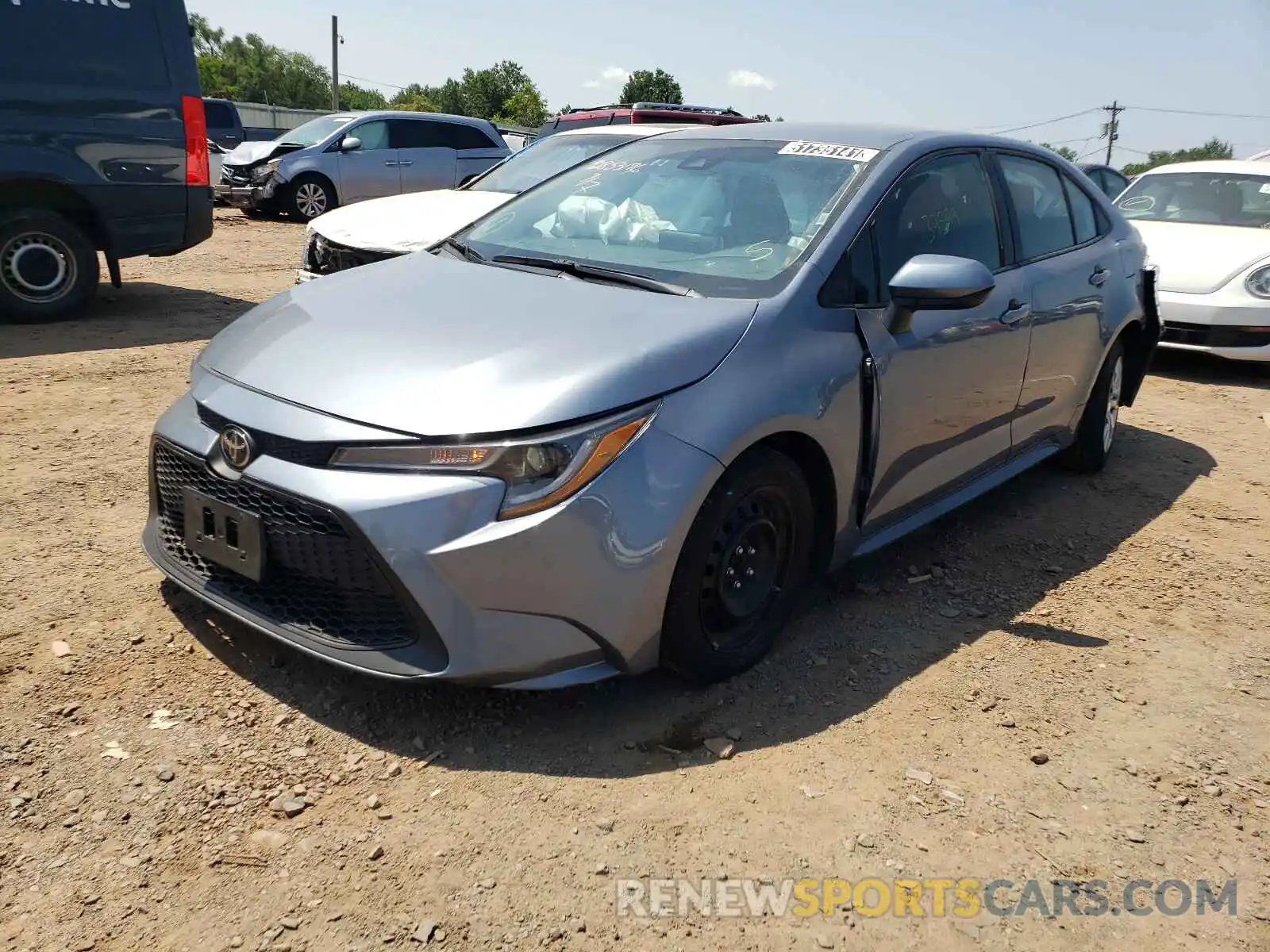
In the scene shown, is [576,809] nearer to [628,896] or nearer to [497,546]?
[628,896]

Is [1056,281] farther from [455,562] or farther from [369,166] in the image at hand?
[369,166]

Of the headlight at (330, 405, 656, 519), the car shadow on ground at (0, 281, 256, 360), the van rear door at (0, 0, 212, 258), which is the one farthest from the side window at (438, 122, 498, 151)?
the headlight at (330, 405, 656, 519)

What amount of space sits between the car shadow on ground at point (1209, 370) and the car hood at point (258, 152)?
11612mm

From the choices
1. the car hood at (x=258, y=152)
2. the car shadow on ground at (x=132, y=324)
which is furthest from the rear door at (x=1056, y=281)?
the car hood at (x=258, y=152)

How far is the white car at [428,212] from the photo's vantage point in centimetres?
609

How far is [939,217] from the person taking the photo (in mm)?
3652

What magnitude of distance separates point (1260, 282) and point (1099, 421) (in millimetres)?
3493

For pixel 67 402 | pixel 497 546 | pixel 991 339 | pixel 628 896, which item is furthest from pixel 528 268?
pixel 67 402

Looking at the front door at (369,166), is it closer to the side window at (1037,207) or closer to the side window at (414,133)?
the side window at (414,133)

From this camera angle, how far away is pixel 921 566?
156 inches

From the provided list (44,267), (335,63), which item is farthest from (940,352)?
(335,63)

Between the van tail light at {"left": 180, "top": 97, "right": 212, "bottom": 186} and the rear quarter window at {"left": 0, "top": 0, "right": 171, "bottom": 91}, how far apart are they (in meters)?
0.21

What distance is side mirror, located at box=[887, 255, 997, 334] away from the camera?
123 inches

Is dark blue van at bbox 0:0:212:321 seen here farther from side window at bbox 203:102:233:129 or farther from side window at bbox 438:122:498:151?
side window at bbox 203:102:233:129
